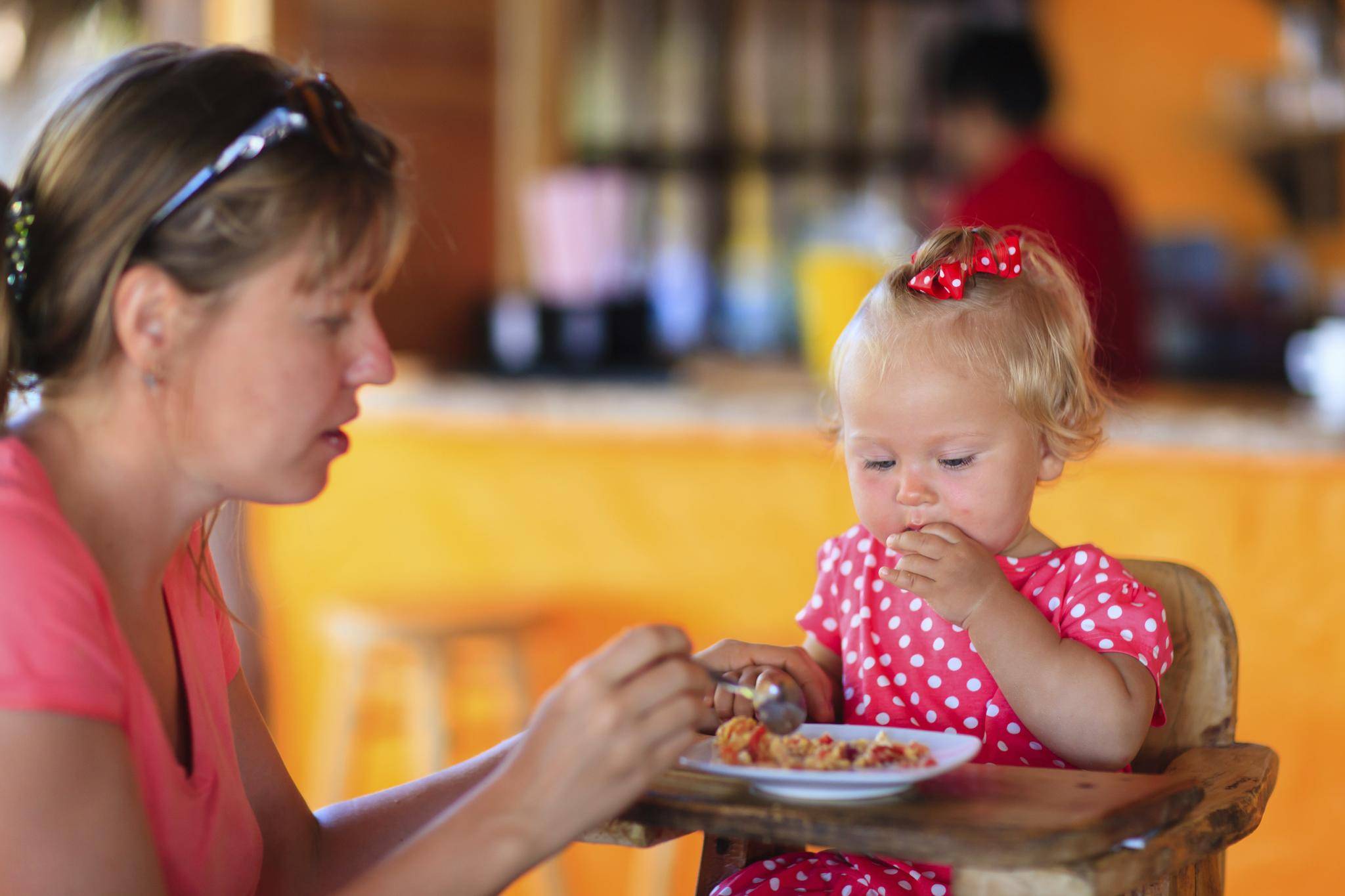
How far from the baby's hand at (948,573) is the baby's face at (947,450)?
0.19 ft

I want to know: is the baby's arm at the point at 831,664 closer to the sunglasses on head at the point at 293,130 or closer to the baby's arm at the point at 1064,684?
the baby's arm at the point at 1064,684

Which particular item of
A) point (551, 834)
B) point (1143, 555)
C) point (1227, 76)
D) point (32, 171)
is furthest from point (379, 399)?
point (1227, 76)

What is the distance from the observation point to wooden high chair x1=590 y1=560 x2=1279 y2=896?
0.99m

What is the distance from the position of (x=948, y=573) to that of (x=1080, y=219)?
2.19 meters

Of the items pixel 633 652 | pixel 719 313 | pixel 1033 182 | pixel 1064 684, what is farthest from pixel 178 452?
pixel 719 313

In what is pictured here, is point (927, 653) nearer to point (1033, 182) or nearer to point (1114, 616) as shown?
point (1114, 616)

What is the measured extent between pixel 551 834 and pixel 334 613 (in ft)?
7.39

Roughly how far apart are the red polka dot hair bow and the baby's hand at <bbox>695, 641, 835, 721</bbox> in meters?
0.39

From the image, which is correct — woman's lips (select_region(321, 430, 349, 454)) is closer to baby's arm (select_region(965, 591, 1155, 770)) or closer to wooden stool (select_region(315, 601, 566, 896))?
baby's arm (select_region(965, 591, 1155, 770))

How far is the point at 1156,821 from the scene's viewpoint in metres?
1.08

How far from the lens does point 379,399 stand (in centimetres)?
338

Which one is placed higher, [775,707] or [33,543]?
[33,543]

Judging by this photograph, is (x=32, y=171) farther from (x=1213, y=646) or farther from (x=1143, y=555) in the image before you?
(x=1143, y=555)

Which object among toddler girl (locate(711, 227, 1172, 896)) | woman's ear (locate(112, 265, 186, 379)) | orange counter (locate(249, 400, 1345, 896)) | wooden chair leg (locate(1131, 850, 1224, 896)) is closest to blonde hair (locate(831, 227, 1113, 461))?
toddler girl (locate(711, 227, 1172, 896))
